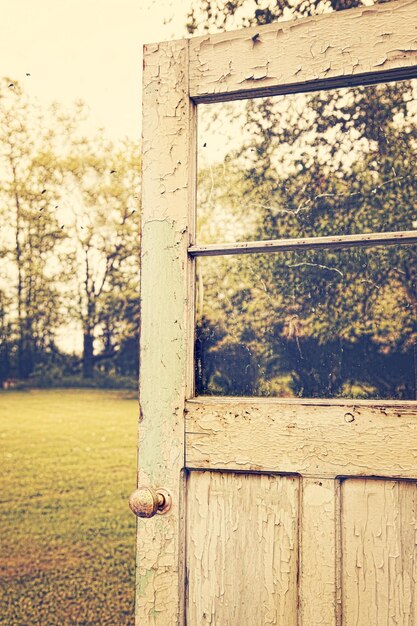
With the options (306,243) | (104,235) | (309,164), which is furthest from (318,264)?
(104,235)

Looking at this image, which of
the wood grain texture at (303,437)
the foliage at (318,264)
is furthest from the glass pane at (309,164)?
the wood grain texture at (303,437)

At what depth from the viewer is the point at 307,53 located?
1.39 metres

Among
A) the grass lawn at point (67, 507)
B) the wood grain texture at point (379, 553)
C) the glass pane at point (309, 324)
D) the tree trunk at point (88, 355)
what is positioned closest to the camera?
the wood grain texture at point (379, 553)

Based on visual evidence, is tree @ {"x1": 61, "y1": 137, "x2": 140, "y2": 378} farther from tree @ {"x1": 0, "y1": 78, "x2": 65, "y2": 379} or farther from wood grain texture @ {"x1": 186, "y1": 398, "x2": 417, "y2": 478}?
wood grain texture @ {"x1": 186, "y1": 398, "x2": 417, "y2": 478}

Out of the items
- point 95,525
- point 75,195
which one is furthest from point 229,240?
point 75,195

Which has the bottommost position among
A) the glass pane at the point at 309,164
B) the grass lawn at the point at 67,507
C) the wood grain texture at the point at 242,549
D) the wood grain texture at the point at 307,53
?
the grass lawn at the point at 67,507

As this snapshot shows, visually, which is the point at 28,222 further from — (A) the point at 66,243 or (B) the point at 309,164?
(B) the point at 309,164

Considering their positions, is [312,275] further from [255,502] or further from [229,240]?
[255,502]

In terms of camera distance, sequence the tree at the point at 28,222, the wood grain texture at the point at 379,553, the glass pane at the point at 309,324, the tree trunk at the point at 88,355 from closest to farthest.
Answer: the wood grain texture at the point at 379,553 < the glass pane at the point at 309,324 < the tree at the point at 28,222 < the tree trunk at the point at 88,355

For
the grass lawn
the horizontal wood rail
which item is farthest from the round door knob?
the grass lawn

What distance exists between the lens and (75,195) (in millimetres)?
7352

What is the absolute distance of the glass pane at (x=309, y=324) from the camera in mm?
1382

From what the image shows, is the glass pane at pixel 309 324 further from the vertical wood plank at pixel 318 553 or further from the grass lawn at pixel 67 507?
the grass lawn at pixel 67 507

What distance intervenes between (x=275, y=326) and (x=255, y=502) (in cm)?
33
